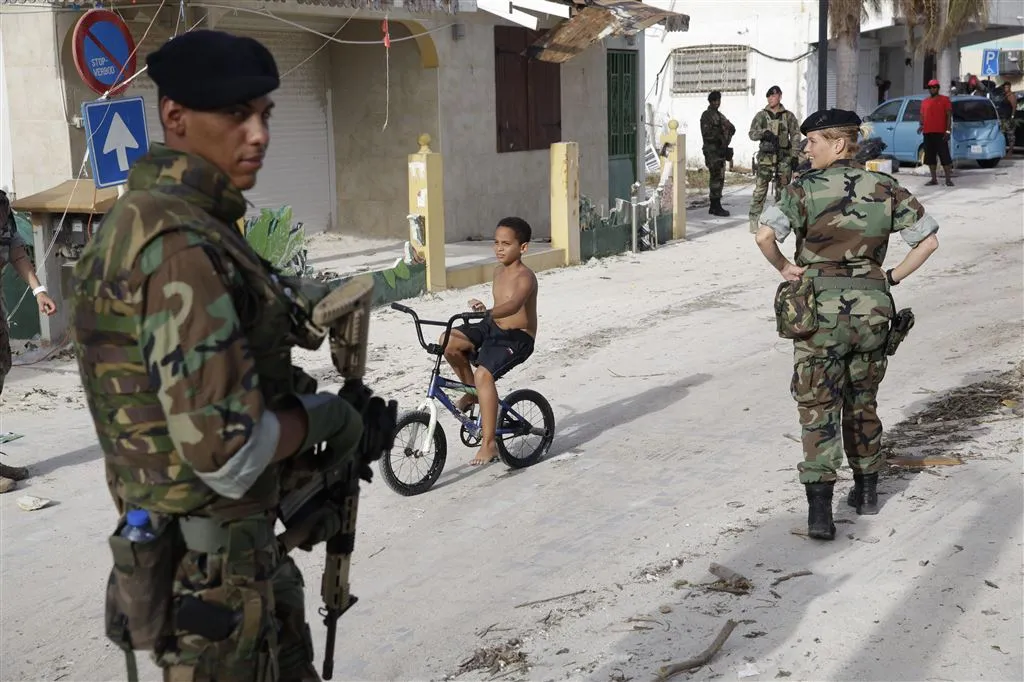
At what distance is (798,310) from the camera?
17.2ft

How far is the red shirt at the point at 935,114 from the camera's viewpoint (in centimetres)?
2239

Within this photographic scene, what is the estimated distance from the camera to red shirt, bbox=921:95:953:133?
22.4 m

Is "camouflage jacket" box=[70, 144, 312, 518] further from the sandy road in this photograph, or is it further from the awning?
the awning

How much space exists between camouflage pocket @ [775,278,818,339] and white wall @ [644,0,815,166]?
23.4 meters

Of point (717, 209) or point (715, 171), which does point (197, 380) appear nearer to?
point (715, 171)

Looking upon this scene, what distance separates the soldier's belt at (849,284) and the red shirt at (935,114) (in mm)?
18716

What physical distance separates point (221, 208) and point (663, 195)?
14.9m

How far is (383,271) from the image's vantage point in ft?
38.8

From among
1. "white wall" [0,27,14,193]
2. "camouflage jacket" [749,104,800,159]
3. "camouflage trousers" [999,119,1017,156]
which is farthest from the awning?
"camouflage trousers" [999,119,1017,156]

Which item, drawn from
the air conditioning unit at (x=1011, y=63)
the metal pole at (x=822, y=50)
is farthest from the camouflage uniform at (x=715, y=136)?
the air conditioning unit at (x=1011, y=63)

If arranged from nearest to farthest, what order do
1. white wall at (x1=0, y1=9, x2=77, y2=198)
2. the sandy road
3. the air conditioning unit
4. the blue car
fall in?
the sandy road → white wall at (x1=0, y1=9, x2=77, y2=198) → the blue car → the air conditioning unit

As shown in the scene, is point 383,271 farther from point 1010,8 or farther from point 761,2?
point 1010,8

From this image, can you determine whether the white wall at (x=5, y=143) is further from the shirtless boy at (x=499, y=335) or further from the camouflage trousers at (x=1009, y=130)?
the camouflage trousers at (x=1009, y=130)

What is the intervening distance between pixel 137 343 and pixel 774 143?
15.4 metres
